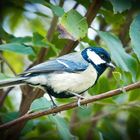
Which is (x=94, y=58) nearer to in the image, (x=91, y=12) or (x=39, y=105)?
(x=91, y=12)

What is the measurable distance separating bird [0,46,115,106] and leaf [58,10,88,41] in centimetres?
15

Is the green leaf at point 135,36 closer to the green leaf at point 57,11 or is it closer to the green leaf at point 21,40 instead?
the green leaf at point 57,11

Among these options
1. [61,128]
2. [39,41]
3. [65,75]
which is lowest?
[61,128]

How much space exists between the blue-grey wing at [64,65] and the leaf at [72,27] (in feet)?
0.51

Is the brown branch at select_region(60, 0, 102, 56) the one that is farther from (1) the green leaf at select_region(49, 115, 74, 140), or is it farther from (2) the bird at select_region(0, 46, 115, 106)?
(1) the green leaf at select_region(49, 115, 74, 140)

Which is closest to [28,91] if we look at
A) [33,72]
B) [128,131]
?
[33,72]

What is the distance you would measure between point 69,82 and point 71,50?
0.39 ft

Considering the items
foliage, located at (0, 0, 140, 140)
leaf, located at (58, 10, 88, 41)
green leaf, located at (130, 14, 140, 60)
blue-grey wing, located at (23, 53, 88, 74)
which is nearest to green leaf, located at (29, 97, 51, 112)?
foliage, located at (0, 0, 140, 140)

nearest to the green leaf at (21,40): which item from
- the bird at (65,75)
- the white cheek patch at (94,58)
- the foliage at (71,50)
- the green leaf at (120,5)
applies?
the foliage at (71,50)

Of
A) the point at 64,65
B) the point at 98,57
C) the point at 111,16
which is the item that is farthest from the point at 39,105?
the point at 111,16

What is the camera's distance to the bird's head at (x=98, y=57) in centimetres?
157

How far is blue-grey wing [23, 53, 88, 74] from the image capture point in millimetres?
1446

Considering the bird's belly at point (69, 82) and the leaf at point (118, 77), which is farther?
the bird's belly at point (69, 82)

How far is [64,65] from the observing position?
1.52 m
